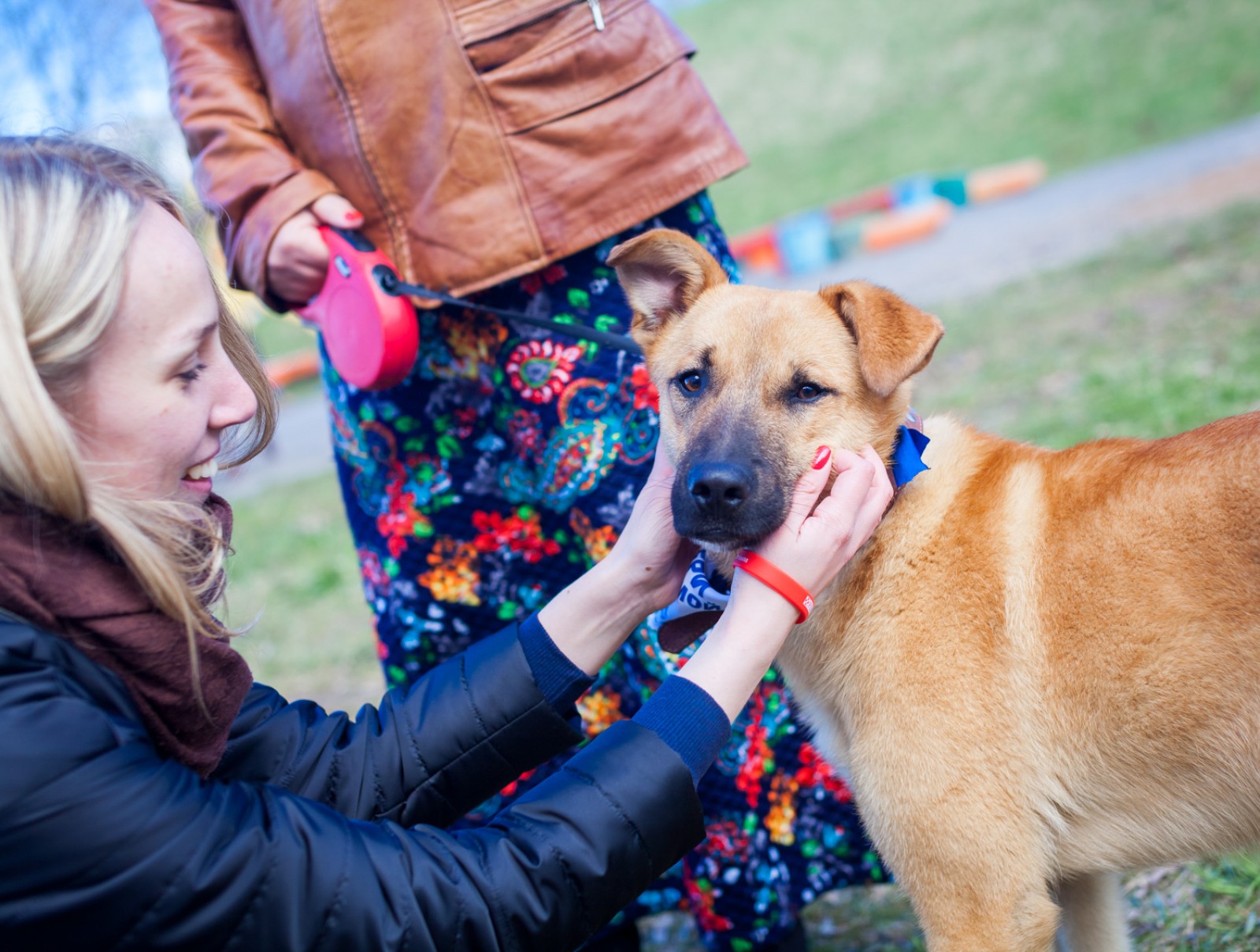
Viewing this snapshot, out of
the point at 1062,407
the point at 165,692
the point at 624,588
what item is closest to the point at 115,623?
the point at 165,692

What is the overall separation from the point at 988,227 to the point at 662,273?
14515mm

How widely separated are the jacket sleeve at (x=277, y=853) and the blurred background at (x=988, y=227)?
1.31m

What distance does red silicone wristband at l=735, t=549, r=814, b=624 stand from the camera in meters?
1.98

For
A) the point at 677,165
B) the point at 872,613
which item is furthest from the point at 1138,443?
the point at 677,165

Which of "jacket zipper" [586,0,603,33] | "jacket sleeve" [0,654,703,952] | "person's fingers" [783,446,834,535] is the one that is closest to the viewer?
"jacket sleeve" [0,654,703,952]

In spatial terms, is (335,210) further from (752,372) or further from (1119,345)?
(1119,345)

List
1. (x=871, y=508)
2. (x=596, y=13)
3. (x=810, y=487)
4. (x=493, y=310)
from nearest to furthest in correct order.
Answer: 1. (x=871, y=508)
2. (x=810, y=487)
3. (x=596, y=13)
4. (x=493, y=310)

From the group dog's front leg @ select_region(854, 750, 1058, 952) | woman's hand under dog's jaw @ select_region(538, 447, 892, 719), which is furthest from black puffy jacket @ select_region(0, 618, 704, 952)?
dog's front leg @ select_region(854, 750, 1058, 952)

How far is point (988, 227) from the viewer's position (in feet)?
51.7

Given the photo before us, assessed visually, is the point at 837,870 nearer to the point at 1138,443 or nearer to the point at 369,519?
the point at 1138,443

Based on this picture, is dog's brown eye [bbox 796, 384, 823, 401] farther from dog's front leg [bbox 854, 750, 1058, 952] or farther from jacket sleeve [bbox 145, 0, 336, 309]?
jacket sleeve [bbox 145, 0, 336, 309]

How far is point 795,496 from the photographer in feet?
7.58

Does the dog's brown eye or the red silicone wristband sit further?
the dog's brown eye

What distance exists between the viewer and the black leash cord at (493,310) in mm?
2598
